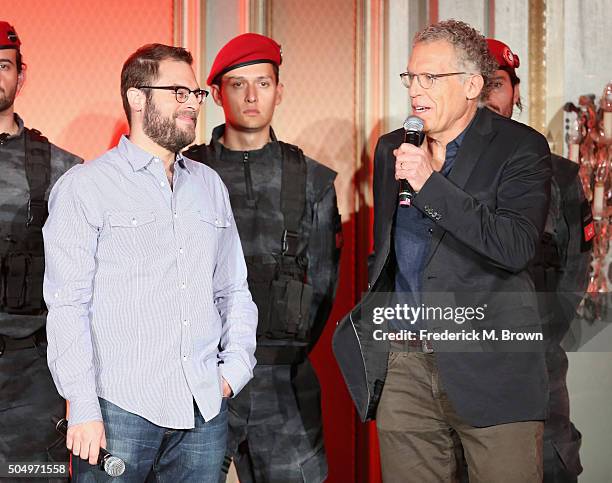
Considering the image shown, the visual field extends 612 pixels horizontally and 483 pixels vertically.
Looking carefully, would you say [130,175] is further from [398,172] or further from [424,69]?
[424,69]

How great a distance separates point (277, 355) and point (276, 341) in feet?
0.18

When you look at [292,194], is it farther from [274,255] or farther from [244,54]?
[244,54]

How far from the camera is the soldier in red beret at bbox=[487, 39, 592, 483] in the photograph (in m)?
4.00

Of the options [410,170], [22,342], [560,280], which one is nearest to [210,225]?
[410,170]

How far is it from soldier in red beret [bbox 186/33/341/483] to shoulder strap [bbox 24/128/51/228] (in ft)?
1.87

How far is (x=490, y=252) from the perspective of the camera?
2797mm

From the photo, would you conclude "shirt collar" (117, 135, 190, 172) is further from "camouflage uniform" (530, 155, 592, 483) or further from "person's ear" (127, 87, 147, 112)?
"camouflage uniform" (530, 155, 592, 483)

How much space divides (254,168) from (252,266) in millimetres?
391

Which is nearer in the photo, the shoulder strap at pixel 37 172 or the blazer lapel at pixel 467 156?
the blazer lapel at pixel 467 156

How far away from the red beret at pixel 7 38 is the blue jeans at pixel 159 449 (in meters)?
1.64

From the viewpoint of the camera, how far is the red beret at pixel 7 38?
142 inches

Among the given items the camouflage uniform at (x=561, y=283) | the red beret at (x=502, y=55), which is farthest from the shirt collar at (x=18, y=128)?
the camouflage uniform at (x=561, y=283)

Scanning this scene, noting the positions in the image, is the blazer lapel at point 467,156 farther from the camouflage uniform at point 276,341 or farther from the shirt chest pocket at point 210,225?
the camouflage uniform at point 276,341

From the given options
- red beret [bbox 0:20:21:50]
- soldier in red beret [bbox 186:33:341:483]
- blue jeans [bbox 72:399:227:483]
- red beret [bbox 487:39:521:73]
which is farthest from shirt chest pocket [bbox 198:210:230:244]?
red beret [bbox 487:39:521:73]
